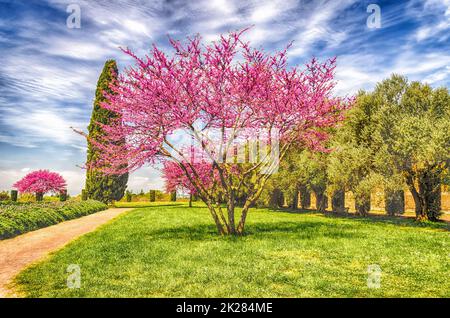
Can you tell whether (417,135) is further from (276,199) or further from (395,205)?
(276,199)

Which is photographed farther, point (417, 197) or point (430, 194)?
point (430, 194)

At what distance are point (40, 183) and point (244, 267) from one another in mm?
46211

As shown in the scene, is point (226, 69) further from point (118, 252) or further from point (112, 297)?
point (112, 297)

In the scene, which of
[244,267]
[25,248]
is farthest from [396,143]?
[25,248]

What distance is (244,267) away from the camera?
919 cm

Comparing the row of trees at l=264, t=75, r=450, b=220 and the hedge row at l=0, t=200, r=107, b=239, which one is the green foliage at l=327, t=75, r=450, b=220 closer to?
the row of trees at l=264, t=75, r=450, b=220

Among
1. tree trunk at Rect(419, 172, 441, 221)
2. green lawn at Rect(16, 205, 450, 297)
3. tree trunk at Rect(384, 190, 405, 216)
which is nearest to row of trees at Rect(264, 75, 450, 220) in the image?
tree trunk at Rect(419, 172, 441, 221)

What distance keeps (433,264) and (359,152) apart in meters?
15.4

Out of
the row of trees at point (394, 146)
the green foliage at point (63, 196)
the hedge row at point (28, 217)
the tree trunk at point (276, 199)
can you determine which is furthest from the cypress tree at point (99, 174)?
the row of trees at point (394, 146)

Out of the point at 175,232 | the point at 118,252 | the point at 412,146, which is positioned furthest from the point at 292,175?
the point at 118,252

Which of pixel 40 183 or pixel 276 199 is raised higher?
pixel 40 183

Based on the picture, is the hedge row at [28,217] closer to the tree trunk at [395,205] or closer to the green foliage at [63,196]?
the green foliage at [63,196]

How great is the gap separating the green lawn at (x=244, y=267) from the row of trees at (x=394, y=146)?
8554 mm

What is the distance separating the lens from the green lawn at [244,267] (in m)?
7.40
